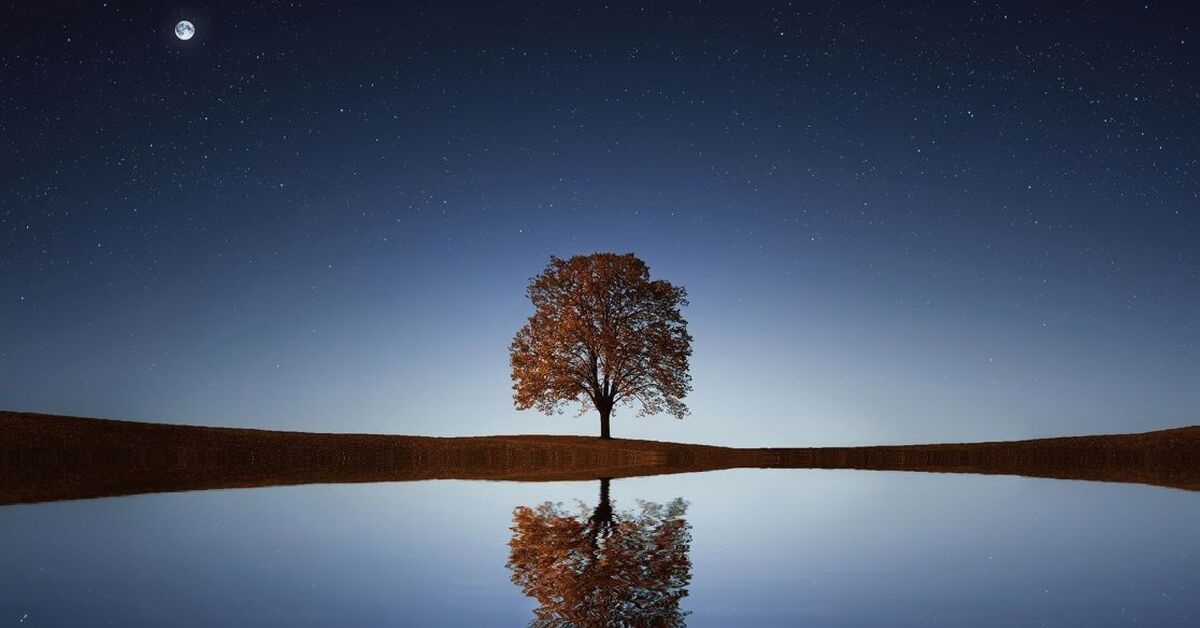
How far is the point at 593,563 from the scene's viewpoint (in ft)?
29.8

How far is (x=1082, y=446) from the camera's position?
4756 centimetres

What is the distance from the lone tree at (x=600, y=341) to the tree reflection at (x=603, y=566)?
37.4 metres

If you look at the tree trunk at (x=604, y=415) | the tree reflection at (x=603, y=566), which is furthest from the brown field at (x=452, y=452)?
the tree reflection at (x=603, y=566)

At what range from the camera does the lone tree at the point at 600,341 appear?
5172cm

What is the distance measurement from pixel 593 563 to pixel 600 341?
42801 mm

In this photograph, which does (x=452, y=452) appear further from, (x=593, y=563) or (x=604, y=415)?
(x=593, y=563)

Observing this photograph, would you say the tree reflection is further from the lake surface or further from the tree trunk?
the tree trunk

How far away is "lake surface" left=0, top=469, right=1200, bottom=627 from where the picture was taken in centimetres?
713

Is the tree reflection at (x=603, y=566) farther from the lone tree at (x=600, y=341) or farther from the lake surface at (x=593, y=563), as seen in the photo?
the lone tree at (x=600, y=341)

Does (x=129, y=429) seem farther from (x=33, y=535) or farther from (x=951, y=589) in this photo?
(x=951, y=589)

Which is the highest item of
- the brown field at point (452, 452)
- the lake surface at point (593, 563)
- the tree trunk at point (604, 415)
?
the tree trunk at point (604, 415)

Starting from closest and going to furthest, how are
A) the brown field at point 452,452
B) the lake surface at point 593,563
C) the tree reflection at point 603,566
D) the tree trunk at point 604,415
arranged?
the tree reflection at point 603,566, the lake surface at point 593,563, the brown field at point 452,452, the tree trunk at point 604,415

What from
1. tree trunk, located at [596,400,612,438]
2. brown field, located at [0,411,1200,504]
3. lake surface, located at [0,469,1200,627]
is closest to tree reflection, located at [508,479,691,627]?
lake surface, located at [0,469,1200,627]

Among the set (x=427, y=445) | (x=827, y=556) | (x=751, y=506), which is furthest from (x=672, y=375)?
(x=827, y=556)
